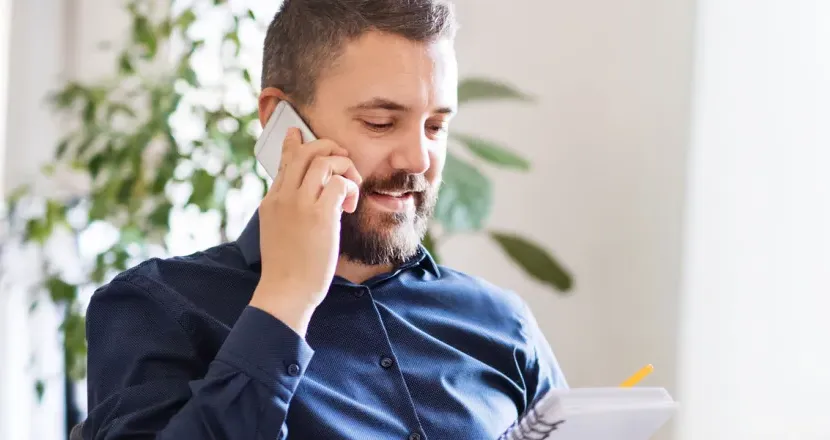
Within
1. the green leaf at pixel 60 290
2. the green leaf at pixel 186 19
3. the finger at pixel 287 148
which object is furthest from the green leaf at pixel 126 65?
the finger at pixel 287 148

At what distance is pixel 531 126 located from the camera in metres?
2.36

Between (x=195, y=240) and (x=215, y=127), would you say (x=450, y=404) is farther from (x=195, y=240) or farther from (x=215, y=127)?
(x=195, y=240)

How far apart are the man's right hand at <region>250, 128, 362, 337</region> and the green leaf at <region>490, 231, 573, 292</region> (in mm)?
985

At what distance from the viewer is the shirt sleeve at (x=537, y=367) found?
1.44 meters

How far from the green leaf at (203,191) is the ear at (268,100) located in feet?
2.68

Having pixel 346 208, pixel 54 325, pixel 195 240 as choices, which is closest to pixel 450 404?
pixel 346 208

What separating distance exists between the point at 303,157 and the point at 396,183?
Result: 0.14 m

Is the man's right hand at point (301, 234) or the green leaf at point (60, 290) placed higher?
the man's right hand at point (301, 234)

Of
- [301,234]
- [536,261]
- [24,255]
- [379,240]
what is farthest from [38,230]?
[301,234]

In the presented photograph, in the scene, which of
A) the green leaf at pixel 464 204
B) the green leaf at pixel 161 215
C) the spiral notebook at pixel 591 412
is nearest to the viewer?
the spiral notebook at pixel 591 412

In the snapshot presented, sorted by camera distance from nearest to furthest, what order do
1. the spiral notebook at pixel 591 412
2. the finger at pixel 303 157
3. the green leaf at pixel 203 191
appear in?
the spiral notebook at pixel 591 412
the finger at pixel 303 157
the green leaf at pixel 203 191

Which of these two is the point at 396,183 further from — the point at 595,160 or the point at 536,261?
the point at 595,160

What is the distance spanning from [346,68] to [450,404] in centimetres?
46

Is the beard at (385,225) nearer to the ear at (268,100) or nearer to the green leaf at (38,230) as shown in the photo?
the ear at (268,100)
